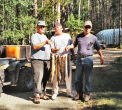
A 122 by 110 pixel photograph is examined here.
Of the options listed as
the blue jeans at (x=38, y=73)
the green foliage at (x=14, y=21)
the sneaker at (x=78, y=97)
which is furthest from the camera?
the green foliage at (x=14, y=21)

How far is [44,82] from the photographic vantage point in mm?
6516

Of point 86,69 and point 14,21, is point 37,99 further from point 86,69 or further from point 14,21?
point 14,21

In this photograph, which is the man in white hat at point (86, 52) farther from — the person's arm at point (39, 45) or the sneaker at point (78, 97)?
the person's arm at point (39, 45)

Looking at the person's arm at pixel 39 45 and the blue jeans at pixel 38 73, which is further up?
the person's arm at pixel 39 45

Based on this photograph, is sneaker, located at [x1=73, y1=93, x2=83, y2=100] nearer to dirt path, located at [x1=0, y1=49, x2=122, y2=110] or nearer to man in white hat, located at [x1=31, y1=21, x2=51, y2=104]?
dirt path, located at [x1=0, y1=49, x2=122, y2=110]

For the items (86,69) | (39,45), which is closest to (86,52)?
(86,69)

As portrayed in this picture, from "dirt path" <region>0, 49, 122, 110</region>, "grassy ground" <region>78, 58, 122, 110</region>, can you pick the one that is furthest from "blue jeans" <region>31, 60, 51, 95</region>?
"grassy ground" <region>78, 58, 122, 110</region>

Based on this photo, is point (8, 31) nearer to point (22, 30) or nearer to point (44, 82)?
point (22, 30)

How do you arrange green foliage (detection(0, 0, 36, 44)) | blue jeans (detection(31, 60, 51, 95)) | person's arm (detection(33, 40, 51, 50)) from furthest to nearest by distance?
green foliage (detection(0, 0, 36, 44)), blue jeans (detection(31, 60, 51, 95)), person's arm (detection(33, 40, 51, 50))

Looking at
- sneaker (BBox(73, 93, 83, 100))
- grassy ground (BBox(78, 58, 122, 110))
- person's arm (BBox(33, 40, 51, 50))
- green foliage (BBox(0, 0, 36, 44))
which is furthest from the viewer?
green foliage (BBox(0, 0, 36, 44))

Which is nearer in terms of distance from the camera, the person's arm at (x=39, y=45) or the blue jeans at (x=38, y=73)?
the person's arm at (x=39, y=45)

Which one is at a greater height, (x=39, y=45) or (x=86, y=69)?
(x=39, y=45)

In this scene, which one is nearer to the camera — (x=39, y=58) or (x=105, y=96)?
(x=39, y=58)

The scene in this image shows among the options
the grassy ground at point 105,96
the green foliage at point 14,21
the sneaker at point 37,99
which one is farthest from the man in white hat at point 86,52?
the green foliage at point 14,21
